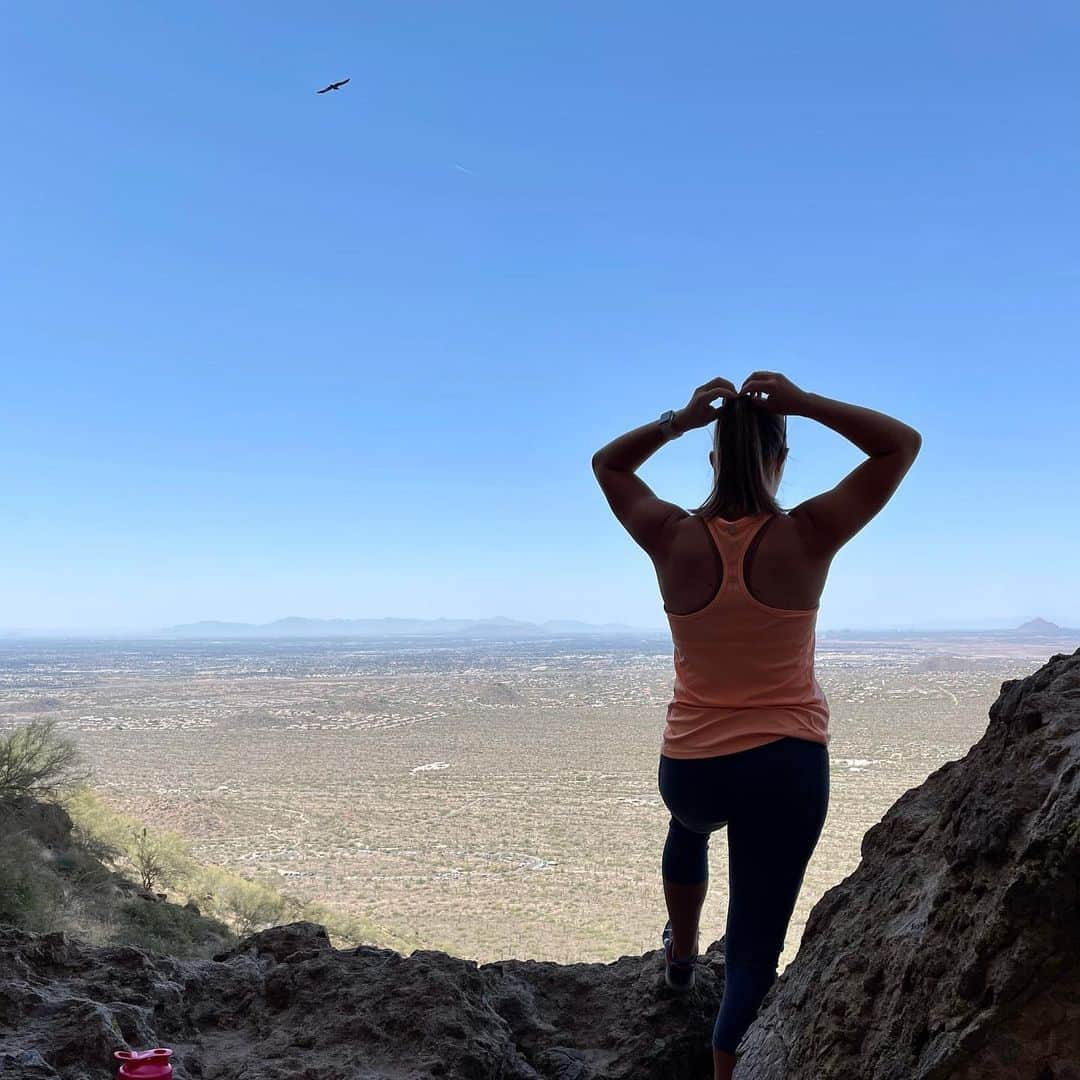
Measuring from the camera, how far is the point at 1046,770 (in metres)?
1.50

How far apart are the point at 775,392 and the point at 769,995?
1.48 metres

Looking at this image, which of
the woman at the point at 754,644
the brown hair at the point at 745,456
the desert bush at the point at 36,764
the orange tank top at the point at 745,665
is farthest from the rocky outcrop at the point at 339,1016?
the desert bush at the point at 36,764

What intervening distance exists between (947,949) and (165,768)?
3612 centimetres

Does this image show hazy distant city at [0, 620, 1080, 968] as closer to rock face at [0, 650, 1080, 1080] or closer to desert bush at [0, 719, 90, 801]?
desert bush at [0, 719, 90, 801]

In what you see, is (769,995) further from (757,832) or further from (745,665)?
(745,665)

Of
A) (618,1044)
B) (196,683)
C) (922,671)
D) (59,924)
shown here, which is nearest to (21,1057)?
(618,1044)

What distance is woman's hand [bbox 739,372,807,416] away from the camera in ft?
6.99

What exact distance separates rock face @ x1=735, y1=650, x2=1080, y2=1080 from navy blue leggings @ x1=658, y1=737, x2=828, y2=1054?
92 mm

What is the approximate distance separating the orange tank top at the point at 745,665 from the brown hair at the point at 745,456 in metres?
→ 0.05

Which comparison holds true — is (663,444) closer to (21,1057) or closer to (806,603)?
(806,603)

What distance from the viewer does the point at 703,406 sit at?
2.23 metres

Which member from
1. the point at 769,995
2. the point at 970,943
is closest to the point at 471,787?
the point at 769,995

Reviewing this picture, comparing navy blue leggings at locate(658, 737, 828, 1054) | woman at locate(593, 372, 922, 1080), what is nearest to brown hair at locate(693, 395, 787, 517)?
woman at locate(593, 372, 922, 1080)

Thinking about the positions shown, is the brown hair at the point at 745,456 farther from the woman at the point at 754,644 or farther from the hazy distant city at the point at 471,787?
the hazy distant city at the point at 471,787
